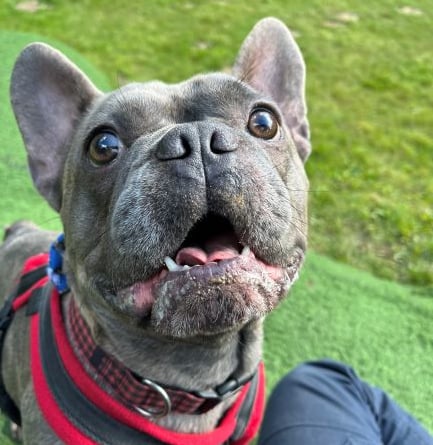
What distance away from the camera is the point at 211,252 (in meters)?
1.70

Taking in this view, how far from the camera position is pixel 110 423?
209 centimetres

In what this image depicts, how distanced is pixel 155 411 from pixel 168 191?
1.00 m

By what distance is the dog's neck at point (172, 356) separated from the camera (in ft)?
6.86

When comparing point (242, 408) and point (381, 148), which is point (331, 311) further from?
point (381, 148)

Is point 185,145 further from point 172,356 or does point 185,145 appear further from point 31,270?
point 31,270

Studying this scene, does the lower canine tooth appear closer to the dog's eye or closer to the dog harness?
the dog's eye

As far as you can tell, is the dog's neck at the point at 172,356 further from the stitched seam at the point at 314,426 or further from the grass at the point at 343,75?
the grass at the point at 343,75

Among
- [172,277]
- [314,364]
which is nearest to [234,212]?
[172,277]

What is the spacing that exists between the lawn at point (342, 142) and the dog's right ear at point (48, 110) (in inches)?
78.6

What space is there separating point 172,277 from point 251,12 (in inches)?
348

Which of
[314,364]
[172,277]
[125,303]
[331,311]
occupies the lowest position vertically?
[331,311]

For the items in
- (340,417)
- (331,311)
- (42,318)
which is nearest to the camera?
(42,318)

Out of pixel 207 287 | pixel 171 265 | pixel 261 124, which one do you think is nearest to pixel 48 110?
pixel 261 124

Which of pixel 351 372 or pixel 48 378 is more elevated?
pixel 48 378
